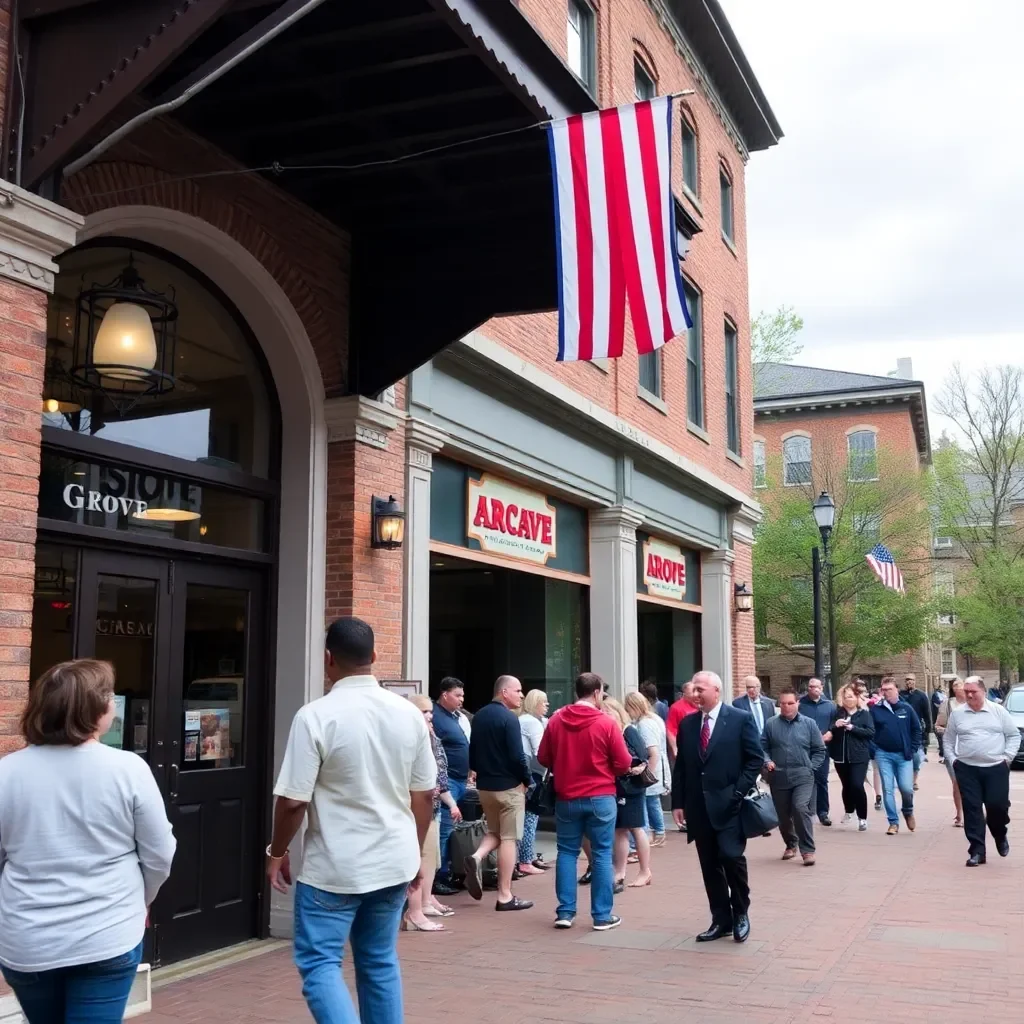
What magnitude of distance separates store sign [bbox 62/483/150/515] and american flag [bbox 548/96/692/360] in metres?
2.79

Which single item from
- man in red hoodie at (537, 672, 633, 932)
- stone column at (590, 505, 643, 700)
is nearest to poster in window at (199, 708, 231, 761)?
man in red hoodie at (537, 672, 633, 932)

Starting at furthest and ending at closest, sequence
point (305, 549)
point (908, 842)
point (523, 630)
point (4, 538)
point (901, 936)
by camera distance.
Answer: point (523, 630) < point (908, 842) < point (305, 549) < point (901, 936) < point (4, 538)

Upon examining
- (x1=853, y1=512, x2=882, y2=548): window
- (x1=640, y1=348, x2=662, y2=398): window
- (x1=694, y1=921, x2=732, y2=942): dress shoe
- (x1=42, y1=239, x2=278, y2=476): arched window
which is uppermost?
(x1=853, y1=512, x2=882, y2=548): window

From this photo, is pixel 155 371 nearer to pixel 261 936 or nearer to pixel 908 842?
pixel 261 936

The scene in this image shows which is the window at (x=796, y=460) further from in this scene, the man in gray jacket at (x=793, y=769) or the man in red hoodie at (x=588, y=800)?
the man in red hoodie at (x=588, y=800)

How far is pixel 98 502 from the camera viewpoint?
6875mm

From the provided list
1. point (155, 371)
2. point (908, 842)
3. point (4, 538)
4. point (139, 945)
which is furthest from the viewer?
point (908, 842)

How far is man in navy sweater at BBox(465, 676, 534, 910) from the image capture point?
30.0ft

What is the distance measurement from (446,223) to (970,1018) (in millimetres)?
6077

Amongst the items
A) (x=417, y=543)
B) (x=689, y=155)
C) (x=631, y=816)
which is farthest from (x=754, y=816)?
(x=689, y=155)

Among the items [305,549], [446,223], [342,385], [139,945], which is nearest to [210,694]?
[305,549]

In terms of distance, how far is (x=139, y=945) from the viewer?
3.57 m

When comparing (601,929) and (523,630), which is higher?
(523,630)

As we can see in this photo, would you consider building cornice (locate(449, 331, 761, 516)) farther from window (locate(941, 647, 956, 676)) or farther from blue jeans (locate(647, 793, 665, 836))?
window (locate(941, 647, 956, 676))
